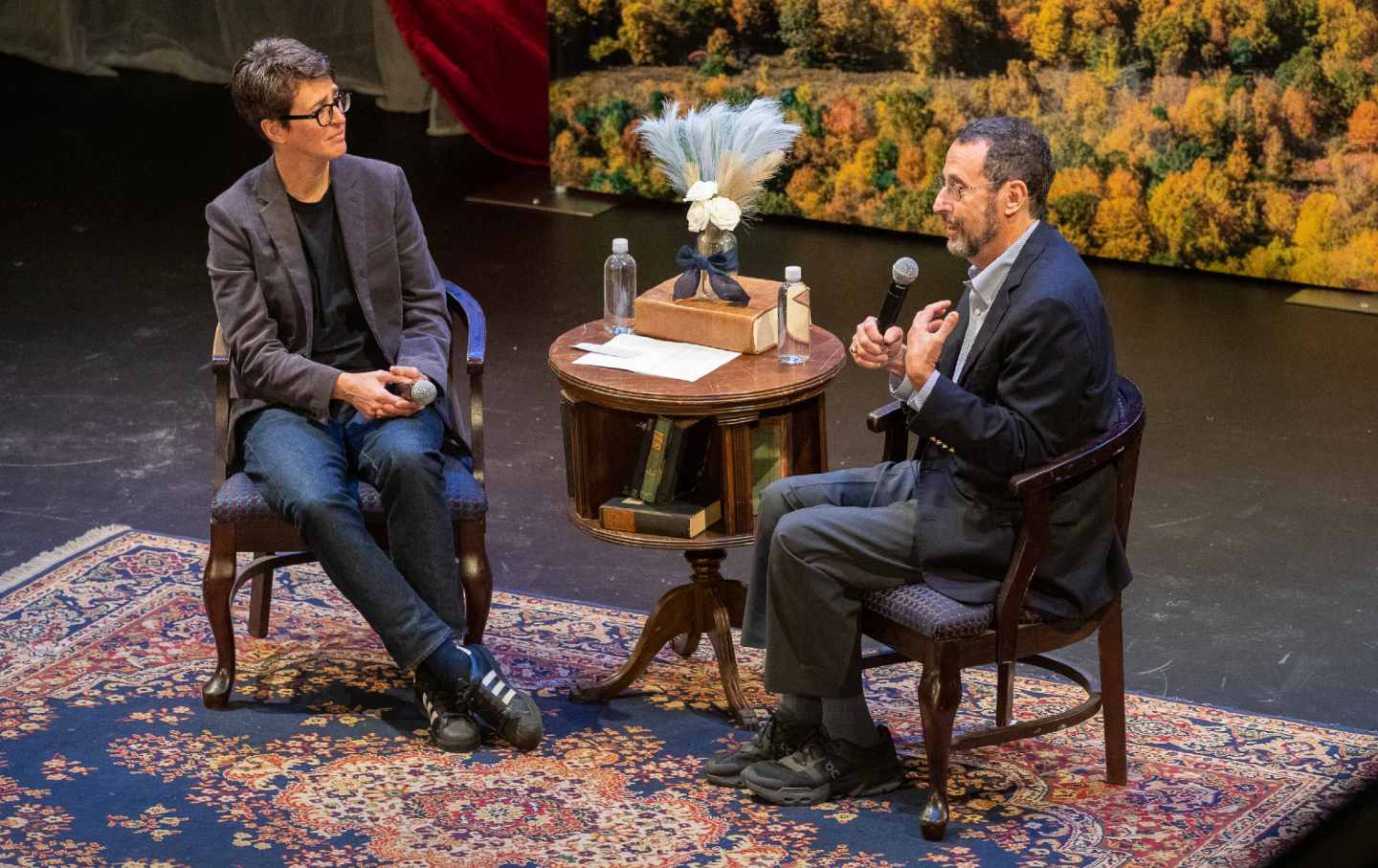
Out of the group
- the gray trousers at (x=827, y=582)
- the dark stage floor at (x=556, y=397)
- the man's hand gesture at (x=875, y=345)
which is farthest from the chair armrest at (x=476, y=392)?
the man's hand gesture at (x=875, y=345)

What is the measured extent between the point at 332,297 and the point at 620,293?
0.64 m

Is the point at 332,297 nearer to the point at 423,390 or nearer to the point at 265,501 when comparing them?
the point at 423,390

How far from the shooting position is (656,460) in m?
3.61

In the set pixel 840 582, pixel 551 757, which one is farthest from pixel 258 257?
pixel 840 582

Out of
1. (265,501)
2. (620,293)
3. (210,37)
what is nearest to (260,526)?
(265,501)

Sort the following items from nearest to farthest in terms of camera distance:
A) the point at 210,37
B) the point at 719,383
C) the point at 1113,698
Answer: the point at 1113,698 < the point at 719,383 < the point at 210,37

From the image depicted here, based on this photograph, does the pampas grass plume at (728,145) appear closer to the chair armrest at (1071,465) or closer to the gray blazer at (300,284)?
the gray blazer at (300,284)

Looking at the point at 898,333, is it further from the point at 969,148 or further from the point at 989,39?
the point at 989,39

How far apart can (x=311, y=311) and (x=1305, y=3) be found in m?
4.69

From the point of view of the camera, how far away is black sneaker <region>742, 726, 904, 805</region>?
328cm

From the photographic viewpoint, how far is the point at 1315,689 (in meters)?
3.77

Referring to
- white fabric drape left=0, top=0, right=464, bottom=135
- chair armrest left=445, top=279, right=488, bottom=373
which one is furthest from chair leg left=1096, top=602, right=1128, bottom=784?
white fabric drape left=0, top=0, right=464, bottom=135

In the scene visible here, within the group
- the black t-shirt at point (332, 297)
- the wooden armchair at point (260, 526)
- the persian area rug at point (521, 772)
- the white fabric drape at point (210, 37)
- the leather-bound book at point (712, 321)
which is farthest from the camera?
the white fabric drape at point (210, 37)

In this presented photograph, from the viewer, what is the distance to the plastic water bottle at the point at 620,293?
386 centimetres
